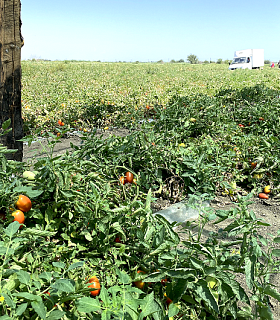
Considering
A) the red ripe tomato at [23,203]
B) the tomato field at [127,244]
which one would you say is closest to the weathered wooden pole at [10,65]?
the tomato field at [127,244]

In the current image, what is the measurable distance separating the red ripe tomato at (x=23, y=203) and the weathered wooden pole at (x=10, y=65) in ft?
2.74

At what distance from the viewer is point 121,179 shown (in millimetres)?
2434

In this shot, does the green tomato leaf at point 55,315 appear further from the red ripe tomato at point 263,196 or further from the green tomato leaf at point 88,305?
the red ripe tomato at point 263,196

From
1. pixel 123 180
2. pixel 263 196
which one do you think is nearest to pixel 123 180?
pixel 123 180

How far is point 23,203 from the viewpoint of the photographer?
5.49 feet

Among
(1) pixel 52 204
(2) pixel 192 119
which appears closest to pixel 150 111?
(2) pixel 192 119

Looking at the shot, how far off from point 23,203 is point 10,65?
1.21 meters

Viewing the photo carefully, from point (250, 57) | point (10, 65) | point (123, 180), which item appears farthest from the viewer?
point (250, 57)

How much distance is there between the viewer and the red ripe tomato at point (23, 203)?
1659 millimetres

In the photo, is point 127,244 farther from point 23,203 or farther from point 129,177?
point 129,177

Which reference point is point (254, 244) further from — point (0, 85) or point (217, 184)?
point (0, 85)

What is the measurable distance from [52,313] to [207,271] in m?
0.65

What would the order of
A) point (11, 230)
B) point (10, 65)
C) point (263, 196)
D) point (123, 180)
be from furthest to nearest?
point (263, 196) < point (123, 180) < point (10, 65) < point (11, 230)

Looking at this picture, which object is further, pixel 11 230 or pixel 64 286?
pixel 11 230
